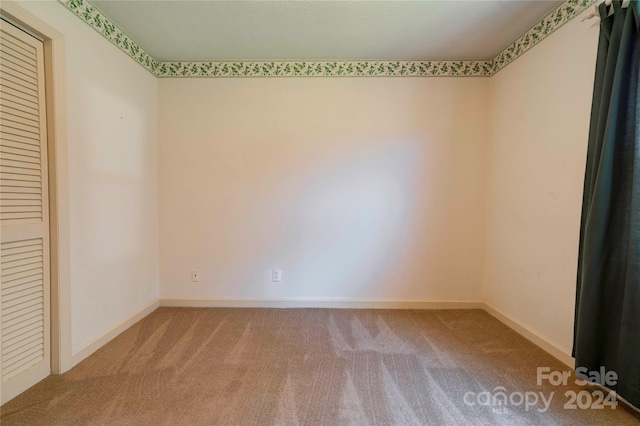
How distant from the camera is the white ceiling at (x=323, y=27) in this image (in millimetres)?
1668

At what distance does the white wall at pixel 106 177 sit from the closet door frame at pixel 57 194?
2.4 inches

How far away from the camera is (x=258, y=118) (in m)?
2.38

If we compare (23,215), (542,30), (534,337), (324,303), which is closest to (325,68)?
(542,30)

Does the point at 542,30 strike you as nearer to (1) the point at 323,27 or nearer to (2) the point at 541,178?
(2) the point at 541,178

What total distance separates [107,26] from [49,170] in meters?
1.15

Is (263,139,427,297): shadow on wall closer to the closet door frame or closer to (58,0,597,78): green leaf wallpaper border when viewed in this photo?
(58,0,597,78): green leaf wallpaper border

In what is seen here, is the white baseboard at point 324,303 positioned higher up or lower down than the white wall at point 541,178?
lower down

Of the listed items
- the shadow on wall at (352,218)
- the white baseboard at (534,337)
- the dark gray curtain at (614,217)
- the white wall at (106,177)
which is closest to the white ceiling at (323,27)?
the white wall at (106,177)

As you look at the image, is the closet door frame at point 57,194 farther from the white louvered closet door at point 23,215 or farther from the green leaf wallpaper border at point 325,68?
the green leaf wallpaper border at point 325,68

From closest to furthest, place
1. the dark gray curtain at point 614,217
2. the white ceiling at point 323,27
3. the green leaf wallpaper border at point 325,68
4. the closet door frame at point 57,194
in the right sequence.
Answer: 1. the dark gray curtain at point 614,217
2. the closet door frame at point 57,194
3. the white ceiling at point 323,27
4. the green leaf wallpaper border at point 325,68

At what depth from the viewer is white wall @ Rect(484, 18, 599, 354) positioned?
156 cm

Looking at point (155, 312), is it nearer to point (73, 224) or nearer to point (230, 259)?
point (230, 259)

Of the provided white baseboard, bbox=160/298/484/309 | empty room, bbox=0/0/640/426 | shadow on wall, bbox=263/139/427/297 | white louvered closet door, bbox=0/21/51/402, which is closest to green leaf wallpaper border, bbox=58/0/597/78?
empty room, bbox=0/0/640/426

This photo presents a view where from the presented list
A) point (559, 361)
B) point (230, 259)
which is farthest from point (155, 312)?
point (559, 361)
